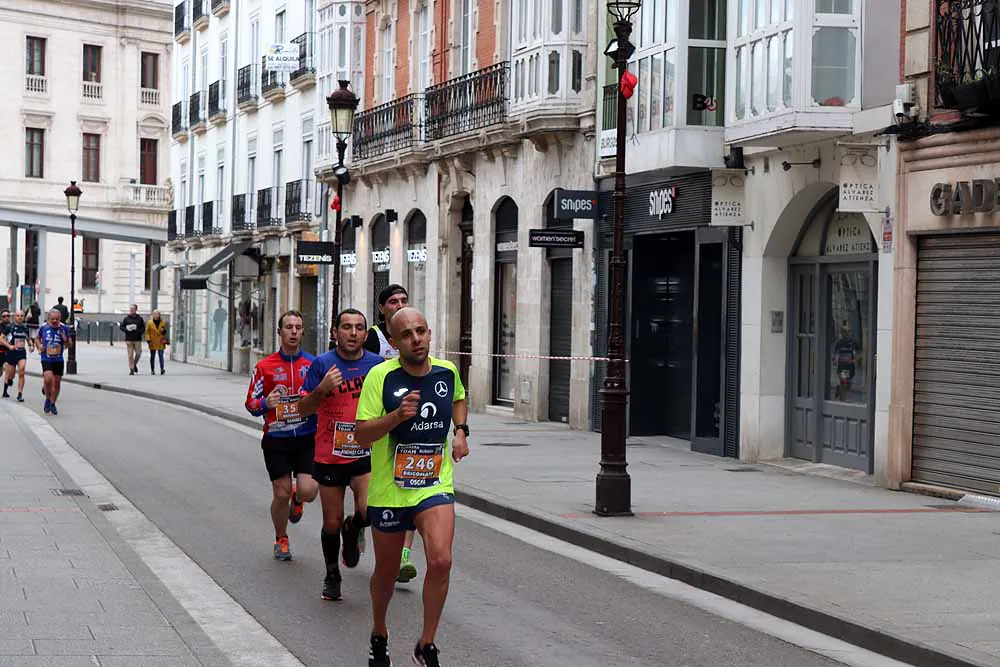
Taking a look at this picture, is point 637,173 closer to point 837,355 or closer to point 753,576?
point 837,355

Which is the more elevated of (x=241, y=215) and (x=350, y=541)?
(x=241, y=215)

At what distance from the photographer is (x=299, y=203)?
4028cm

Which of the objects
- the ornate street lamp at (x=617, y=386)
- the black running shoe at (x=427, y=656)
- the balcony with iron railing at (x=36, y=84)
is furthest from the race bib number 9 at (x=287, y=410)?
the balcony with iron railing at (x=36, y=84)

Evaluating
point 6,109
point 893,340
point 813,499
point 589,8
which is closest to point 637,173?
point 589,8

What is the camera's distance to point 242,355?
46594 millimetres

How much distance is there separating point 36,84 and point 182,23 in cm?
3030

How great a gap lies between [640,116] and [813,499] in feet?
25.7

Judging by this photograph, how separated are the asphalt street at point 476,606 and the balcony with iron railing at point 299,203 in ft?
77.1

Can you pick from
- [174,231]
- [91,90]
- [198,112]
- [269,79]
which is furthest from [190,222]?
[91,90]

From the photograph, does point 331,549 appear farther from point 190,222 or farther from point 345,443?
point 190,222

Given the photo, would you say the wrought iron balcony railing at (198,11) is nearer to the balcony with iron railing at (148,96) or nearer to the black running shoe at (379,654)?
the balcony with iron railing at (148,96)

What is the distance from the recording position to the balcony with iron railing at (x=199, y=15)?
5103 centimetres

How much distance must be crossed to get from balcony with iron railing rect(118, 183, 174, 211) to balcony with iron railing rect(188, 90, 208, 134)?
31455 mm

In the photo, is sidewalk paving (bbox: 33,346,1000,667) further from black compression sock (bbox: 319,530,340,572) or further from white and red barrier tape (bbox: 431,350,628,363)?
white and red barrier tape (bbox: 431,350,628,363)
